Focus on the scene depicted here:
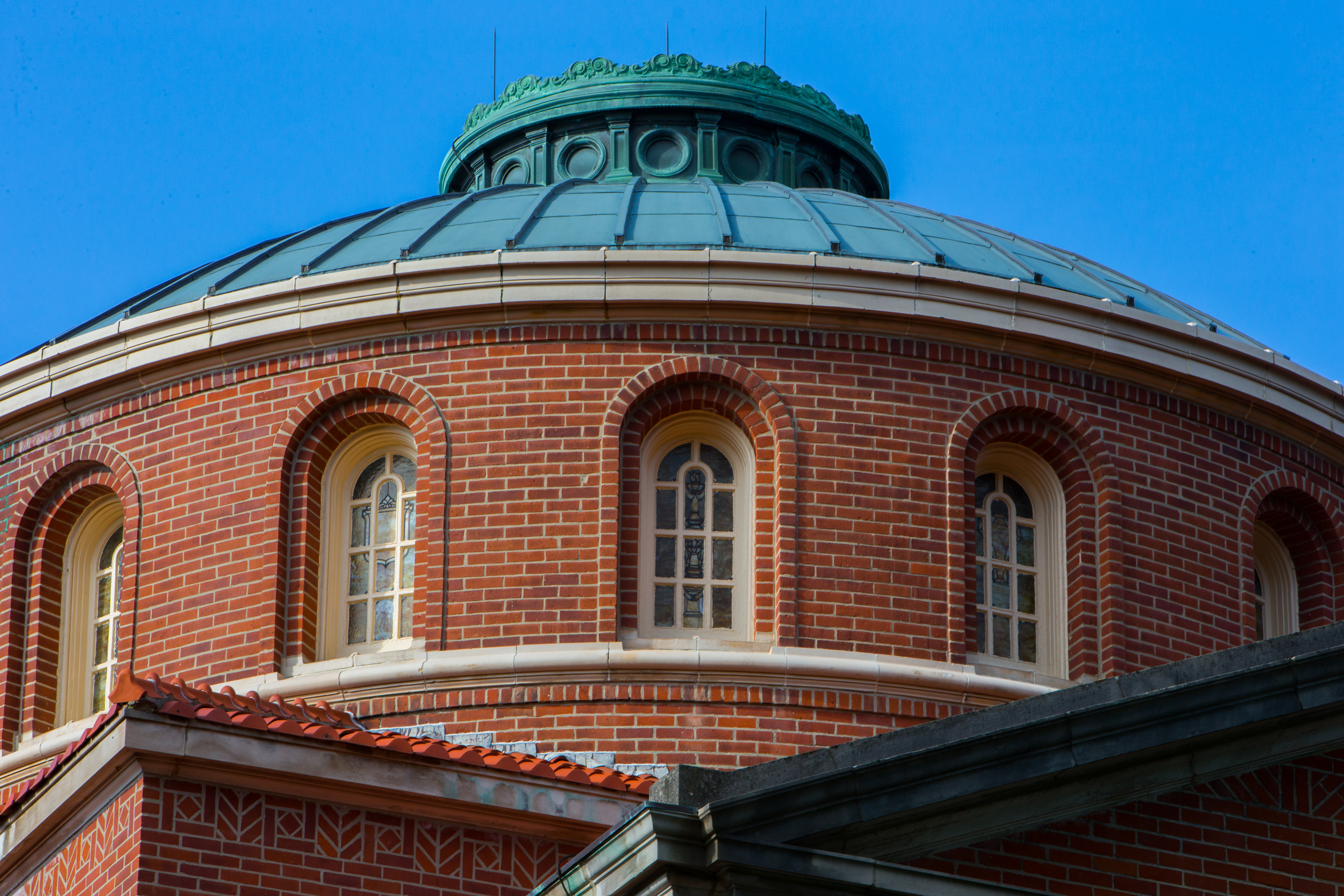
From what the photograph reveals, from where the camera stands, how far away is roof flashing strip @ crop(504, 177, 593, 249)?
19516 millimetres

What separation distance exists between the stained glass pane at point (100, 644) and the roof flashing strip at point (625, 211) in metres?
5.06

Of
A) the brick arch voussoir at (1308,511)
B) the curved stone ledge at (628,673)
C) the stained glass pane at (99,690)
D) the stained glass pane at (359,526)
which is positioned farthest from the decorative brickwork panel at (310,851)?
the brick arch voussoir at (1308,511)

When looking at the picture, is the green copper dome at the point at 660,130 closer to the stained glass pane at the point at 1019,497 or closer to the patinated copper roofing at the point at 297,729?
the stained glass pane at the point at 1019,497

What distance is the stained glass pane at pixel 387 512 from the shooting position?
18.6 metres

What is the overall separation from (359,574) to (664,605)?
236cm

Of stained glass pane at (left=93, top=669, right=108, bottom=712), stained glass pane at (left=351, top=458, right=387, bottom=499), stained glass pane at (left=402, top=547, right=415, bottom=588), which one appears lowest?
stained glass pane at (left=93, top=669, right=108, bottom=712)

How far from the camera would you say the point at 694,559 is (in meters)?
18.3

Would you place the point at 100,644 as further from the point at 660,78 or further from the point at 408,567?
the point at 660,78

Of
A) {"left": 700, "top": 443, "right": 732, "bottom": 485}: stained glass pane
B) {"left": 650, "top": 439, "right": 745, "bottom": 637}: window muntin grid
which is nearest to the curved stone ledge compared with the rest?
{"left": 650, "top": 439, "right": 745, "bottom": 637}: window muntin grid

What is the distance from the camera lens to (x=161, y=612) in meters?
18.5

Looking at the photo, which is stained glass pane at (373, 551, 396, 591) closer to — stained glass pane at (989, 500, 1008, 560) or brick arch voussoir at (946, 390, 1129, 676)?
brick arch voussoir at (946, 390, 1129, 676)

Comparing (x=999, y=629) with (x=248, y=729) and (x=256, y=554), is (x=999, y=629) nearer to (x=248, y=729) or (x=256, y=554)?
(x=256, y=554)

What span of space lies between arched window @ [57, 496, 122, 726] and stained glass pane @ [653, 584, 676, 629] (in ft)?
13.9

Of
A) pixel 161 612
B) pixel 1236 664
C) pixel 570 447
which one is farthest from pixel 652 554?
pixel 1236 664
